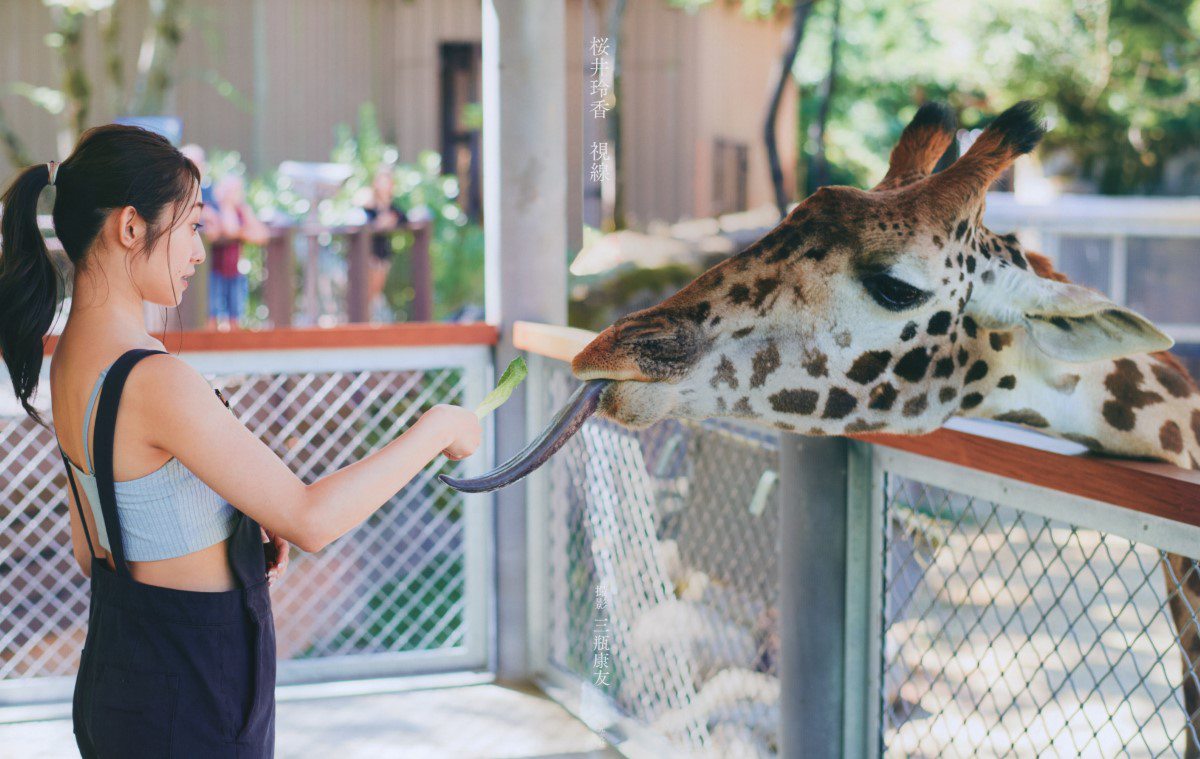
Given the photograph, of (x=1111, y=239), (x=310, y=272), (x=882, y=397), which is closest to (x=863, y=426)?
(x=882, y=397)

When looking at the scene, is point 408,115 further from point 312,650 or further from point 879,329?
point 879,329

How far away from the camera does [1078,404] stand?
7.26 feet

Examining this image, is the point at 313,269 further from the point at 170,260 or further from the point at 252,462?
the point at 252,462

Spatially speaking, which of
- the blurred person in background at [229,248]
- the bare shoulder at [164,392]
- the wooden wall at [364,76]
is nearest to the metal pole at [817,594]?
the bare shoulder at [164,392]

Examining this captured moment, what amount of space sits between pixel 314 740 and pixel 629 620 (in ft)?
3.44

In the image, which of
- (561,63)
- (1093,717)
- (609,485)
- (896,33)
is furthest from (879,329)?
(896,33)

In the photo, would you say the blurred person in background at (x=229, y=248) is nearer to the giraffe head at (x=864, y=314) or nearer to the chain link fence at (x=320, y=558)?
the chain link fence at (x=320, y=558)

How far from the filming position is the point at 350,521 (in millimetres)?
1743

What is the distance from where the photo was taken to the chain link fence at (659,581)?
321 cm

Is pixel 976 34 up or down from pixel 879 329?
up

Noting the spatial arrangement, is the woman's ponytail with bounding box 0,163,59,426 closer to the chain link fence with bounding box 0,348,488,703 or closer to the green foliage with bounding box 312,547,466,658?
the chain link fence with bounding box 0,348,488,703

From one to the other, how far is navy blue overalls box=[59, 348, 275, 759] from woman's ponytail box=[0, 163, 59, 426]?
0.22 meters

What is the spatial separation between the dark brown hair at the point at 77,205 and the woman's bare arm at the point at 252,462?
0.74 ft

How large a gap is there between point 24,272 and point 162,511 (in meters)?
0.40
